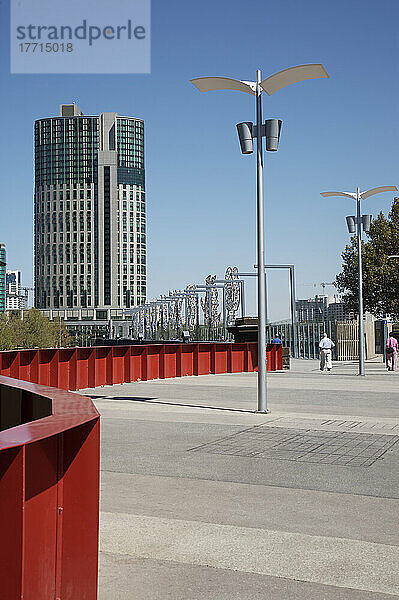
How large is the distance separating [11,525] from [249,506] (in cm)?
414

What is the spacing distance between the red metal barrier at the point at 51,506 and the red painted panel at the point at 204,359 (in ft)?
74.8

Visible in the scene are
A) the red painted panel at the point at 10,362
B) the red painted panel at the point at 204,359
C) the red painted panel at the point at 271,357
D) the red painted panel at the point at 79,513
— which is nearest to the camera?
the red painted panel at the point at 79,513

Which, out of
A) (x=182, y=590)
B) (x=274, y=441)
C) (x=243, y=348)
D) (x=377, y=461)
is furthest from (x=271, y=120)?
(x=243, y=348)

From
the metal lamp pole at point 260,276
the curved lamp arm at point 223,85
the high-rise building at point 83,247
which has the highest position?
the high-rise building at point 83,247

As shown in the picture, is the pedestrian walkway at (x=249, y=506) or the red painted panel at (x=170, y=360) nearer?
the pedestrian walkway at (x=249, y=506)

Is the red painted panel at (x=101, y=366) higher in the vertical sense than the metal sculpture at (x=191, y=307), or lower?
lower

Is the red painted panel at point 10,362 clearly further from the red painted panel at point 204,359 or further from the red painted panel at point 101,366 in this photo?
the red painted panel at point 204,359

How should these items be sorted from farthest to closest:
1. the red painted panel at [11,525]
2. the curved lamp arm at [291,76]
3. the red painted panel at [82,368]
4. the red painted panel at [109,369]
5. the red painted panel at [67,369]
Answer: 1. the red painted panel at [109,369]
2. the red painted panel at [82,368]
3. the red painted panel at [67,369]
4. the curved lamp arm at [291,76]
5. the red painted panel at [11,525]

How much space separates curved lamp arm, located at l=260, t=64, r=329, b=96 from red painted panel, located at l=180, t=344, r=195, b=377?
1265 cm

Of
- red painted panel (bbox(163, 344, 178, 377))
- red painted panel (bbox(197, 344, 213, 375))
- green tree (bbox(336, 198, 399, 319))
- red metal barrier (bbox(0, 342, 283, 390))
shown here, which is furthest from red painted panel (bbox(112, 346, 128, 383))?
green tree (bbox(336, 198, 399, 319))

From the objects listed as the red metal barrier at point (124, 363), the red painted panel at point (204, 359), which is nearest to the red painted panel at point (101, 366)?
the red metal barrier at point (124, 363)

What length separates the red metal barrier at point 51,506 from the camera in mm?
3252

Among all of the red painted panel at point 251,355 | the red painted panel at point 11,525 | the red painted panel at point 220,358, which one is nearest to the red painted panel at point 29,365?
the red painted panel at point 220,358

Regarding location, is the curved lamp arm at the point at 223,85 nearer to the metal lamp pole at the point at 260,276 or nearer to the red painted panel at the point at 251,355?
the metal lamp pole at the point at 260,276
